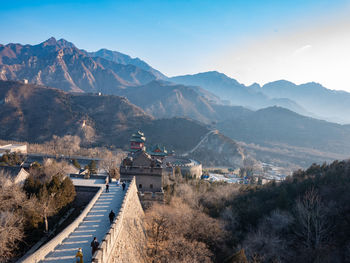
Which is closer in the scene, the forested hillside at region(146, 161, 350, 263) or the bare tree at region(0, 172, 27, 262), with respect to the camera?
the bare tree at region(0, 172, 27, 262)

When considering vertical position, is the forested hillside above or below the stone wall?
below

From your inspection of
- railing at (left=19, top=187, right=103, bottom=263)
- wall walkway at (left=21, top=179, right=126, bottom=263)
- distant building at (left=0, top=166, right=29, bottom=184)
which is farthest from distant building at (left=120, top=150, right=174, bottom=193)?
Answer: railing at (left=19, top=187, right=103, bottom=263)

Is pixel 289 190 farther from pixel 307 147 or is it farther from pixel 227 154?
pixel 307 147

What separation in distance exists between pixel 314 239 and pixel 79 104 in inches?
6065

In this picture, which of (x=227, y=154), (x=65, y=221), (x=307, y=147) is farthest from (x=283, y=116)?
(x=65, y=221)

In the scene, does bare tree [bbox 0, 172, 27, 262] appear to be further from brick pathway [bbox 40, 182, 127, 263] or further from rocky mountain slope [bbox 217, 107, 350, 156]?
rocky mountain slope [bbox 217, 107, 350, 156]

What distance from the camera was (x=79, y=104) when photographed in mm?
151500

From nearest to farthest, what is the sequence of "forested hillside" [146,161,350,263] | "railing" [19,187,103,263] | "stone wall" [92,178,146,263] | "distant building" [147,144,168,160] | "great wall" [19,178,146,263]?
"railing" [19,187,103,263] < "stone wall" [92,178,146,263] < "great wall" [19,178,146,263] < "forested hillside" [146,161,350,263] < "distant building" [147,144,168,160]

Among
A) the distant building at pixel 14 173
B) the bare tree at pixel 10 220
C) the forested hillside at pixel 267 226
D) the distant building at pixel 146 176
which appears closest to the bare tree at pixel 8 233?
the bare tree at pixel 10 220

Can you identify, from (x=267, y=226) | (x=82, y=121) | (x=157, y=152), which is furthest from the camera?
(x=82, y=121)

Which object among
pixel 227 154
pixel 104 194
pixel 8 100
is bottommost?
pixel 227 154

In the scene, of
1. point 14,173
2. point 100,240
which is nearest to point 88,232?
point 100,240

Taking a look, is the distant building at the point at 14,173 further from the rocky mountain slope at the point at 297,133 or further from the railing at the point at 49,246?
the rocky mountain slope at the point at 297,133

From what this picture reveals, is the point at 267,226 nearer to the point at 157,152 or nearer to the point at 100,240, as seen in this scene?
the point at 100,240
